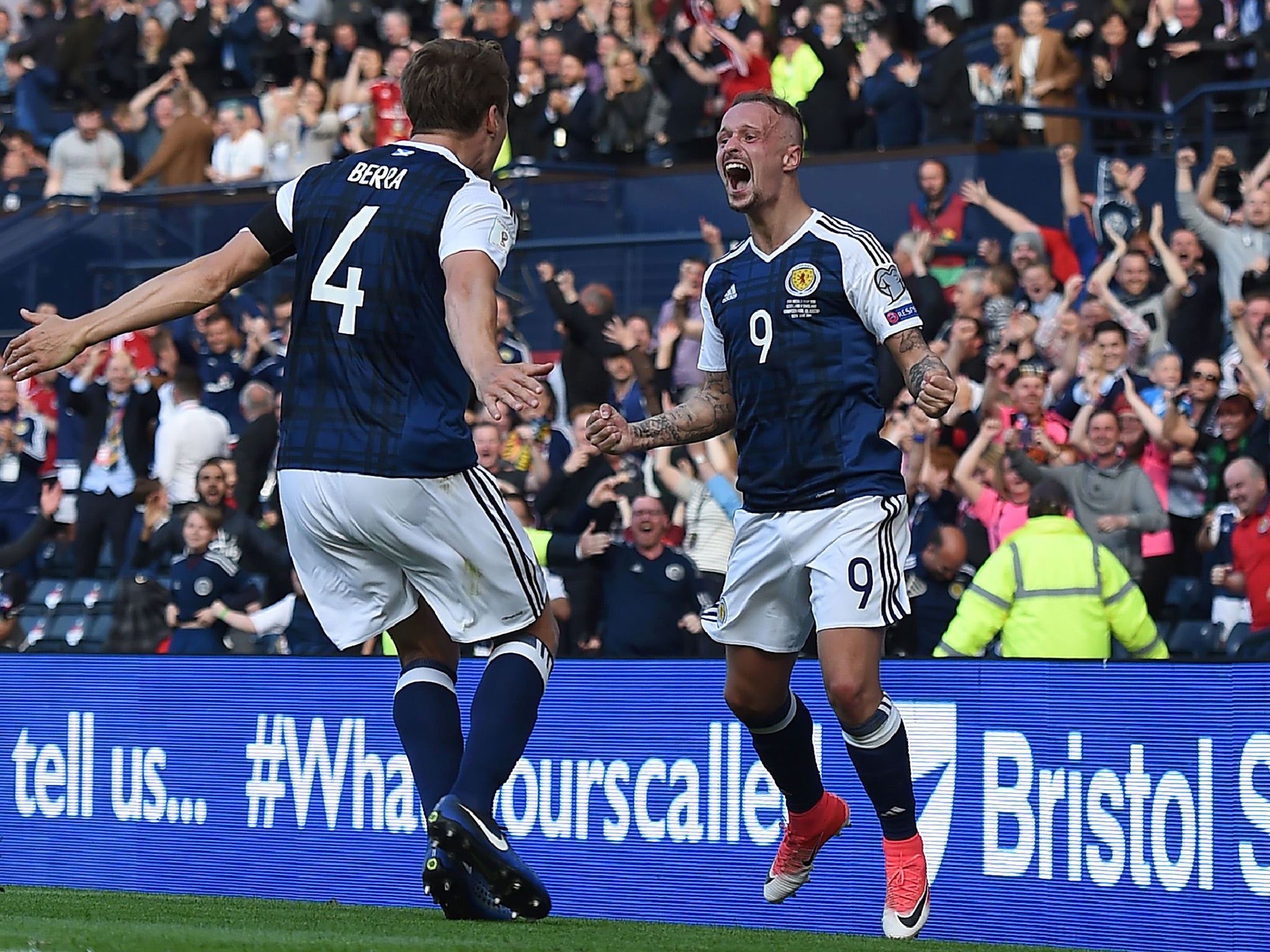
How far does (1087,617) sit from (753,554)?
Result: 3.19 meters

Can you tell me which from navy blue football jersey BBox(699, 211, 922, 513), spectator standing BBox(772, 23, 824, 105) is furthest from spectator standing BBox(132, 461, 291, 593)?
navy blue football jersey BBox(699, 211, 922, 513)

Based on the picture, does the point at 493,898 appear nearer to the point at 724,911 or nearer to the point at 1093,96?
the point at 724,911

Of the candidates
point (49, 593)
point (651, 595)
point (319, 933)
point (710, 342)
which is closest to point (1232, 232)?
point (651, 595)

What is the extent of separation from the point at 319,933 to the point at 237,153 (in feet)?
44.3

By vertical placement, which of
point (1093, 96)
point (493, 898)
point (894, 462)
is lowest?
point (493, 898)

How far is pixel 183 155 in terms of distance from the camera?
18.2m

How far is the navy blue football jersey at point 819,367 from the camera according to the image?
613cm

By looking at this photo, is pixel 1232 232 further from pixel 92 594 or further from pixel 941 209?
pixel 92 594

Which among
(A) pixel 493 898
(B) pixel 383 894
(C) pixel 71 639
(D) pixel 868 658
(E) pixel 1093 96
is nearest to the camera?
(A) pixel 493 898

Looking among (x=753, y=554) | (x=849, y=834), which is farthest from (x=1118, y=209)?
(x=753, y=554)

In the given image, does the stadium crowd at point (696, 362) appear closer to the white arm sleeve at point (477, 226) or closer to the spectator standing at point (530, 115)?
the spectator standing at point (530, 115)

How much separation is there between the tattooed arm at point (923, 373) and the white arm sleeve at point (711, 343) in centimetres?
64

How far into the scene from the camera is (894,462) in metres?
6.23

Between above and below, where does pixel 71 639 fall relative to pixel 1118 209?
below
